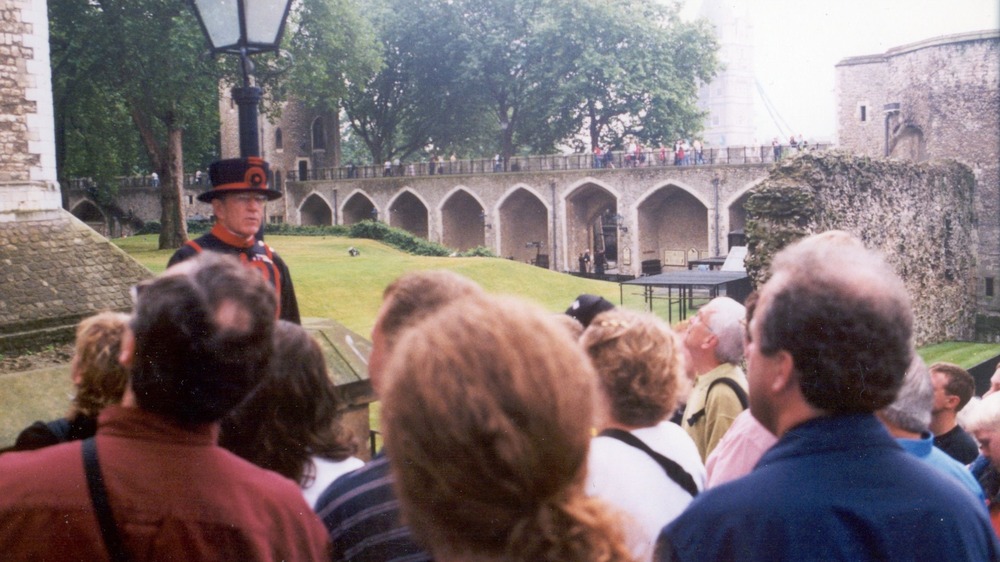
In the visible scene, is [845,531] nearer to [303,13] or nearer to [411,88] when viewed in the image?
[303,13]

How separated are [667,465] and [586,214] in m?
32.8

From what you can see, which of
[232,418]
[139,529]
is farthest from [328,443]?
[139,529]

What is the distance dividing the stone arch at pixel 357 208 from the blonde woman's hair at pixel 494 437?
37748 mm

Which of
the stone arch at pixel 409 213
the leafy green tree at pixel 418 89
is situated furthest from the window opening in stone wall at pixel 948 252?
the stone arch at pixel 409 213

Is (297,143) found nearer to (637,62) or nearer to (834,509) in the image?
(637,62)

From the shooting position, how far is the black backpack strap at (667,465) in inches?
87.4

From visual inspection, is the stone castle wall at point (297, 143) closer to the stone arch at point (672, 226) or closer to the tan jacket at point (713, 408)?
the stone arch at point (672, 226)

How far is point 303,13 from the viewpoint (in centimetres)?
2338

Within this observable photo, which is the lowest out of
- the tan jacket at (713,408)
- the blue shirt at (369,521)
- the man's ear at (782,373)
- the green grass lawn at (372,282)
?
the green grass lawn at (372,282)

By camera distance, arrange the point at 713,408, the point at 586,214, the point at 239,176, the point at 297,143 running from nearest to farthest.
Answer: the point at 713,408 → the point at 239,176 → the point at 586,214 → the point at 297,143

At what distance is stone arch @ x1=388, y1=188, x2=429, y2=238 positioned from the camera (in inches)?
1495

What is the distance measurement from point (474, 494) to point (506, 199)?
1343 inches

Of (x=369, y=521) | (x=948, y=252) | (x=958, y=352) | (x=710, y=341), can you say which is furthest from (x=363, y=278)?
(x=369, y=521)

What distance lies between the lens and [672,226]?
108 ft
